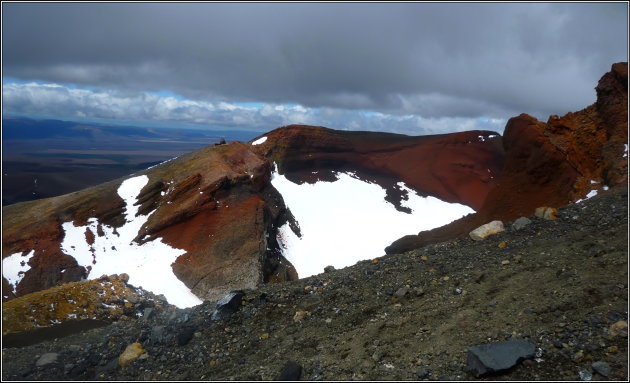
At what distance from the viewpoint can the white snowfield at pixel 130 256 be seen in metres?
17.9

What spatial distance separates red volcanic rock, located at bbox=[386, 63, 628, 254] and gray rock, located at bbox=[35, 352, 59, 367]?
10.6 m

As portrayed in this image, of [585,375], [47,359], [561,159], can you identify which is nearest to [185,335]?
[47,359]

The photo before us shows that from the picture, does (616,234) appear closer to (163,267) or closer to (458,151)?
(163,267)

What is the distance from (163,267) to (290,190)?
17064mm

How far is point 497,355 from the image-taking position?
467cm

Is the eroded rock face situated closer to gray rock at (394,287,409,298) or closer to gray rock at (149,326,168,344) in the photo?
gray rock at (149,326,168,344)

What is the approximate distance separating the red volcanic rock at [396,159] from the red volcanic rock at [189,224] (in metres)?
12.8

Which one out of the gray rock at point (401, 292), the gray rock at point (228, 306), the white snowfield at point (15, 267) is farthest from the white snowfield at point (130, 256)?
the gray rock at point (401, 292)

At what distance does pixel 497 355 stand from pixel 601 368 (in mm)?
1057

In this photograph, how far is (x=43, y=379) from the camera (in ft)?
18.1

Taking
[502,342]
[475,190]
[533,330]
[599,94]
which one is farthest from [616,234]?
[475,190]

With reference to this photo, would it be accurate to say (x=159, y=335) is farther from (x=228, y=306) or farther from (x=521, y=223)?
(x=521, y=223)

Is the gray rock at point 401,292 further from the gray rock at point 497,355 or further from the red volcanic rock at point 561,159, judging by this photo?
the red volcanic rock at point 561,159

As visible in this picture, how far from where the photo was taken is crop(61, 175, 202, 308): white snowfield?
706 inches
